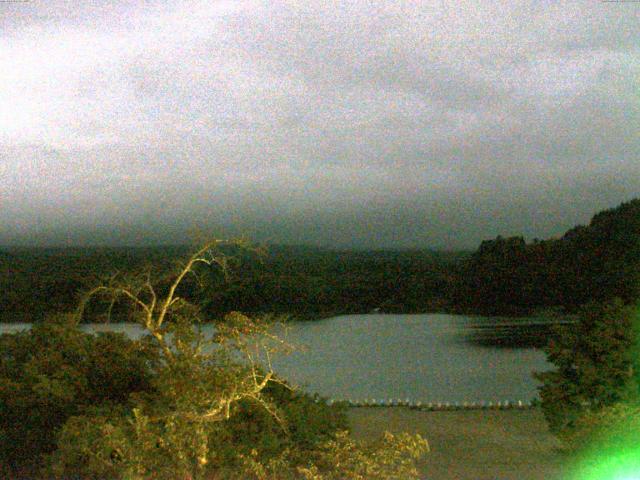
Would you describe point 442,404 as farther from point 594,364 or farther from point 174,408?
point 174,408

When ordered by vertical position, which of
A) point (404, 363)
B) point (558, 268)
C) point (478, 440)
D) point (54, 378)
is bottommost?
point (404, 363)

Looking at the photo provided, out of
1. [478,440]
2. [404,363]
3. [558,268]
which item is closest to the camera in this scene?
[478,440]

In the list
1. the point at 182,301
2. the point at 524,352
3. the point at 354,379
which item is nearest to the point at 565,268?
the point at 524,352

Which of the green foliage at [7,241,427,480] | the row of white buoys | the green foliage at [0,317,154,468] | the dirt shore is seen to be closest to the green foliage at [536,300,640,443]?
the dirt shore

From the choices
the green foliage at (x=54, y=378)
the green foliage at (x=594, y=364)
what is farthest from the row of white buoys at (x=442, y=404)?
the green foliage at (x=54, y=378)

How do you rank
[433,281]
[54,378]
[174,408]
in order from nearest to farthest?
1. [174,408]
2. [54,378]
3. [433,281]

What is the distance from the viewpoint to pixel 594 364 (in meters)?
9.17

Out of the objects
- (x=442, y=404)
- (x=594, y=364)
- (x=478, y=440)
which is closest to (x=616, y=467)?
(x=594, y=364)

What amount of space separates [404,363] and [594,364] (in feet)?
31.4

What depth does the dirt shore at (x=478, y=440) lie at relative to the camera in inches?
327

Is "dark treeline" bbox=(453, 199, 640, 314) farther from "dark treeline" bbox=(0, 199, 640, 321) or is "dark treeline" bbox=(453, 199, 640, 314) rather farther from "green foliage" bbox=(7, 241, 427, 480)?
"green foliage" bbox=(7, 241, 427, 480)

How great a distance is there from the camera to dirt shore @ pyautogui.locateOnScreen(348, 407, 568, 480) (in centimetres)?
831

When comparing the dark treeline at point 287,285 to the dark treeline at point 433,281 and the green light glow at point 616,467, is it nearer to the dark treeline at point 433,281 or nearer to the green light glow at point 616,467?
the dark treeline at point 433,281

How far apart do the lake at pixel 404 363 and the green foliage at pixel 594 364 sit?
4.06 metres
